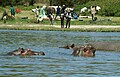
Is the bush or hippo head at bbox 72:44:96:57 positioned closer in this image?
hippo head at bbox 72:44:96:57

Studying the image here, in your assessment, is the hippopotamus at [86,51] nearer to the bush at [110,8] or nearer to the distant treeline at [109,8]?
the distant treeline at [109,8]

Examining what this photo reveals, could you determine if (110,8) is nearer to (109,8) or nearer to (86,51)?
(109,8)

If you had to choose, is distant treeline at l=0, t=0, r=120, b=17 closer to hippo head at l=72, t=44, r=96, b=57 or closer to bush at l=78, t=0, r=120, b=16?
bush at l=78, t=0, r=120, b=16

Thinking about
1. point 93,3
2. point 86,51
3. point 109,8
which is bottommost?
point 109,8

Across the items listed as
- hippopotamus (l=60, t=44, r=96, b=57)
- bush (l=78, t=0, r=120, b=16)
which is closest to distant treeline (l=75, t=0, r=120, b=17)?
bush (l=78, t=0, r=120, b=16)

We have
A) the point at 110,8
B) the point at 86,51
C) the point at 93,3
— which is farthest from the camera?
the point at 93,3

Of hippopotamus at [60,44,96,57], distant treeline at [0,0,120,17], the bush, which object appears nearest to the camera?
hippopotamus at [60,44,96,57]

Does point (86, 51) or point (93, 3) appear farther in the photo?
point (93, 3)

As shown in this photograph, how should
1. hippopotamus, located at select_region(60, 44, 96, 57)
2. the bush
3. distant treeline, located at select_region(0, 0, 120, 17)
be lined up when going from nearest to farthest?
hippopotamus, located at select_region(60, 44, 96, 57), the bush, distant treeline, located at select_region(0, 0, 120, 17)

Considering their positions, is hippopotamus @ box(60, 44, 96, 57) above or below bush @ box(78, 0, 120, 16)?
above

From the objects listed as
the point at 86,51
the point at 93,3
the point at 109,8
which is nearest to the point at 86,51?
the point at 86,51

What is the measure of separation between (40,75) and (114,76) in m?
1.71

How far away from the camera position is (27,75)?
13914mm

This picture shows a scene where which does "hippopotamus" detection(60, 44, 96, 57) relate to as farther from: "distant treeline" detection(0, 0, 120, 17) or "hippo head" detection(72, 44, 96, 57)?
"distant treeline" detection(0, 0, 120, 17)
